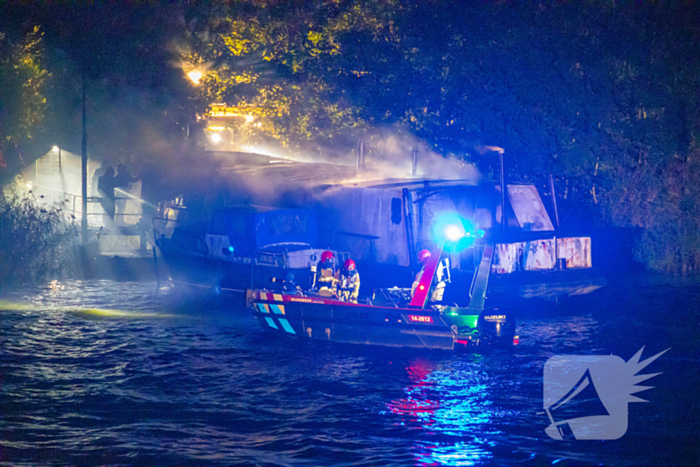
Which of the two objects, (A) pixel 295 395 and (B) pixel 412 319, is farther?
(B) pixel 412 319

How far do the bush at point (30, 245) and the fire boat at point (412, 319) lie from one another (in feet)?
33.8

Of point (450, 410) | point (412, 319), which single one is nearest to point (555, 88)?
point (412, 319)

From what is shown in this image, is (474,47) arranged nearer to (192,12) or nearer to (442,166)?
(442,166)

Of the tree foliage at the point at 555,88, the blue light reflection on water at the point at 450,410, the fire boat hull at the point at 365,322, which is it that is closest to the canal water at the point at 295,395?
the blue light reflection on water at the point at 450,410

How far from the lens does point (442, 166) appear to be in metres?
29.6

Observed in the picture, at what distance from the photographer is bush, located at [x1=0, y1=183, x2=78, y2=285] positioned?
762 inches

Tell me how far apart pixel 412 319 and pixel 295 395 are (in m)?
2.72

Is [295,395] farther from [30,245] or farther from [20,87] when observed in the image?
[20,87]

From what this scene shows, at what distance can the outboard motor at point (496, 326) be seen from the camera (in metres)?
11.6

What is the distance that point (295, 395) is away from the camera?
9.87m

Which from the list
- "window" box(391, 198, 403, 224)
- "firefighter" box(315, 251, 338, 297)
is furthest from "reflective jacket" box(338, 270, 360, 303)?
"window" box(391, 198, 403, 224)

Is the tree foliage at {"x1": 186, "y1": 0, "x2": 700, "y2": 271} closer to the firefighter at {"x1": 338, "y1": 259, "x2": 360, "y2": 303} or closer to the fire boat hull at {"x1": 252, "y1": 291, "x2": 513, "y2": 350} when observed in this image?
the firefighter at {"x1": 338, "y1": 259, "x2": 360, "y2": 303}

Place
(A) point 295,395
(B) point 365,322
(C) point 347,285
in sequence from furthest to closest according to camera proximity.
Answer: (C) point 347,285 → (B) point 365,322 → (A) point 295,395

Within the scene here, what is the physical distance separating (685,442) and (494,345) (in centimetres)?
412
